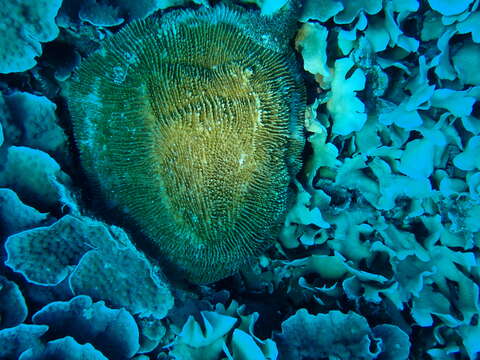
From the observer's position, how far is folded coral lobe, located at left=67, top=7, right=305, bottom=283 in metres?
2.00

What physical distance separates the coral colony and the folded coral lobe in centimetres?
1

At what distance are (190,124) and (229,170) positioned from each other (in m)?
0.33

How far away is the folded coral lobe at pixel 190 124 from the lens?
6.55 feet

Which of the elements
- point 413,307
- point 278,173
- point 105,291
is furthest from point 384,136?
point 105,291

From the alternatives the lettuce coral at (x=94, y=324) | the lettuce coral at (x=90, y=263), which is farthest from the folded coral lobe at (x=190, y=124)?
the lettuce coral at (x=94, y=324)

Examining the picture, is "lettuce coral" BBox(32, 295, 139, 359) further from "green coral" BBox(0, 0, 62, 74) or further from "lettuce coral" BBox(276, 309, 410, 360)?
"green coral" BBox(0, 0, 62, 74)

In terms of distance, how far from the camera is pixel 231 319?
2123mm

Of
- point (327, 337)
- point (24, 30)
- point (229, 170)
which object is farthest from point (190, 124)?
point (327, 337)

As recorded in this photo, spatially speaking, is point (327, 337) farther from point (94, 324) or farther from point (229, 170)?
point (94, 324)

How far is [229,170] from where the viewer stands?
209 cm

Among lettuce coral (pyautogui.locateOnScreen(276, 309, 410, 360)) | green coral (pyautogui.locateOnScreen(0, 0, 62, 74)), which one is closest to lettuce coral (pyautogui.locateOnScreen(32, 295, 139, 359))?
lettuce coral (pyautogui.locateOnScreen(276, 309, 410, 360))

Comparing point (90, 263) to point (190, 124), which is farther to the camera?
point (90, 263)

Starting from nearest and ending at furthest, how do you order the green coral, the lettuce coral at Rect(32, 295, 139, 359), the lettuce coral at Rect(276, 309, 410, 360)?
the green coral < the lettuce coral at Rect(32, 295, 139, 359) < the lettuce coral at Rect(276, 309, 410, 360)

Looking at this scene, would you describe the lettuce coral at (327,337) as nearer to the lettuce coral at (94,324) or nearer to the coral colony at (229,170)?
the coral colony at (229,170)
